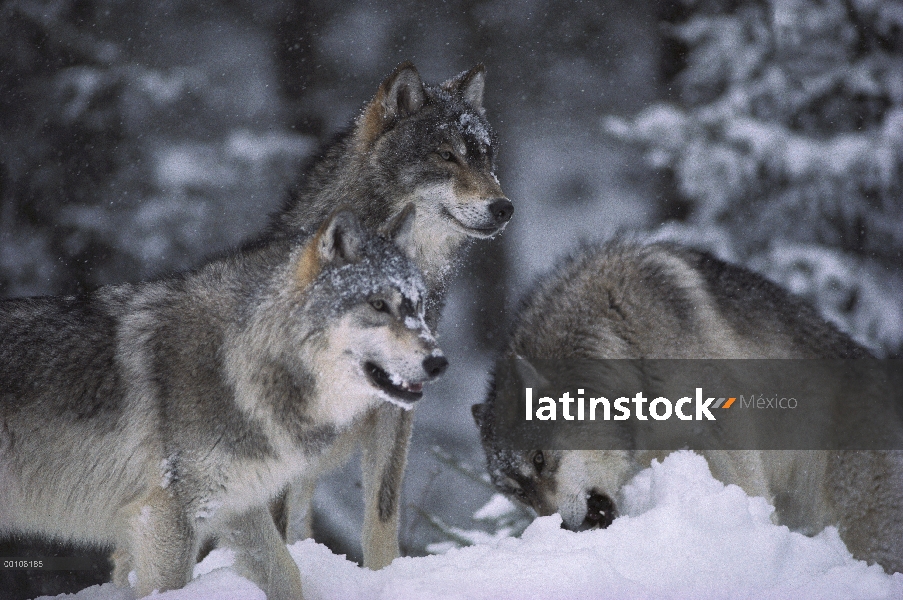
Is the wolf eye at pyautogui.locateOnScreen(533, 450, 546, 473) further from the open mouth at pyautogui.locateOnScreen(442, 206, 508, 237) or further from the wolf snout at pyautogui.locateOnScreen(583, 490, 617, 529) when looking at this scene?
the open mouth at pyautogui.locateOnScreen(442, 206, 508, 237)

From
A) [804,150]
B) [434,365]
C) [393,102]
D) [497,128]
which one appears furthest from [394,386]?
[497,128]

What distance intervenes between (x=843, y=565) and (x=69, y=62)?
279 inches

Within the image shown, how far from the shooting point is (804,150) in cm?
729

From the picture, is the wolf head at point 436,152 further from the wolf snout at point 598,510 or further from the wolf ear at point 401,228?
the wolf snout at point 598,510

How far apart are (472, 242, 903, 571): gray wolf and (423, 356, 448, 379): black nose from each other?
1449 millimetres

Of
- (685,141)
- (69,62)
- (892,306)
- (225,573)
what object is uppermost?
(69,62)

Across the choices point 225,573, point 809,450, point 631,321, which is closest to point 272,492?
point 225,573

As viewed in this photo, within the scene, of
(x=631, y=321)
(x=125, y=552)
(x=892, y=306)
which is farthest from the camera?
(x=892, y=306)

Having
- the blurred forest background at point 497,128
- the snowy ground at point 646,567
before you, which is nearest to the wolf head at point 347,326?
the snowy ground at point 646,567

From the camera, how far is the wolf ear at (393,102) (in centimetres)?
473

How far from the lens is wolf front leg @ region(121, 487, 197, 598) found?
3.66 m

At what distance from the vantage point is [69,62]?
779 centimetres

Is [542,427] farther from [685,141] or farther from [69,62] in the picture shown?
[69,62]

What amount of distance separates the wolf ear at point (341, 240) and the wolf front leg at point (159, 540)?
1166 mm
